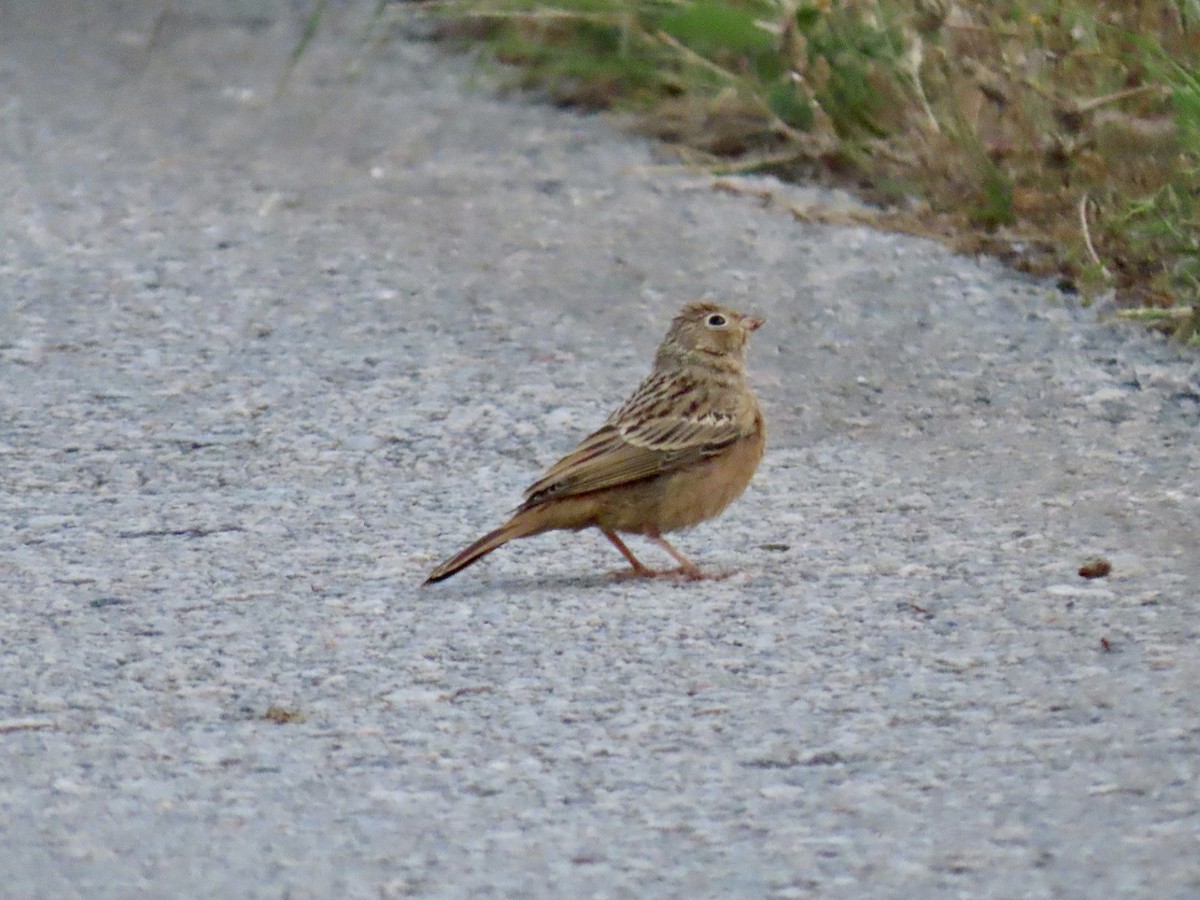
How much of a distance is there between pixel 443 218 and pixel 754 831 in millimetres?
6193

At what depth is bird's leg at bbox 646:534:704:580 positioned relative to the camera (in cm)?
597

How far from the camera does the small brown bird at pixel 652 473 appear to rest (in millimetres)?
5801

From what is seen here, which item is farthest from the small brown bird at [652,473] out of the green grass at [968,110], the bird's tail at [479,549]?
the green grass at [968,110]

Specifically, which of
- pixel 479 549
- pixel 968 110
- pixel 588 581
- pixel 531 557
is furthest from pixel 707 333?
pixel 968 110

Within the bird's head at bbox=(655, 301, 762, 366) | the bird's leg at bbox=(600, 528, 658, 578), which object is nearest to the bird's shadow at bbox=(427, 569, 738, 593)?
the bird's leg at bbox=(600, 528, 658, 578)

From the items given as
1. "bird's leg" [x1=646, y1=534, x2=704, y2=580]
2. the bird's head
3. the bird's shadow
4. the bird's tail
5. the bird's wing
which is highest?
the bird's head

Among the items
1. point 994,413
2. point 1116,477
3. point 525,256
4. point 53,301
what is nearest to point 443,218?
point 525,256

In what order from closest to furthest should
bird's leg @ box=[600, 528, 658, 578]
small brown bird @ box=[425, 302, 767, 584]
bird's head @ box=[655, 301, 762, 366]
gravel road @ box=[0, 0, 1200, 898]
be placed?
gravel road @ box=[0, 0, 1200, 898], small brown bird @ box=[425, 302, 767, 584], bird's leg @ box=[600, 528, 658, 578], bird's head @ box=[655, 301, 762, 366]

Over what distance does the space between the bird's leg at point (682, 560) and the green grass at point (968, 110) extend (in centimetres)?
217

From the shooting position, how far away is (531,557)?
20.9 feet

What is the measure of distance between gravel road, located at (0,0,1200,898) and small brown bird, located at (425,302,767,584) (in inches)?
7.1

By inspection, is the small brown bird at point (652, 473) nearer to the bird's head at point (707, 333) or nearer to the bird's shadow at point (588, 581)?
the bird's shadow at point (588, 581)

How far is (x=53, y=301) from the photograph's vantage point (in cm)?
875

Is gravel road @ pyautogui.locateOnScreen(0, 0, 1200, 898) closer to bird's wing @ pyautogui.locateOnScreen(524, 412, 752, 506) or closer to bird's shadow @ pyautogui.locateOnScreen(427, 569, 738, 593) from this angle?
bird's shadow @ pyautogui.locateOnScreen(427, 569, 738, 593)
